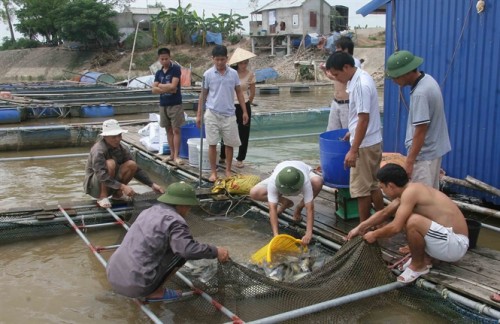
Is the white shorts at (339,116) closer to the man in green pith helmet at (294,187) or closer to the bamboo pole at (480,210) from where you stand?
the man in green pith helmet at (294,187)

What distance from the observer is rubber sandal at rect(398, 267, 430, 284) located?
12.3ft

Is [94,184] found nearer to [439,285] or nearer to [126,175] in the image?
[126,175]

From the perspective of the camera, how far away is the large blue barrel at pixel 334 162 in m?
4.78

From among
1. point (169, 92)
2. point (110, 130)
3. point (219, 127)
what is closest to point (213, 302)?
point (110, 130)

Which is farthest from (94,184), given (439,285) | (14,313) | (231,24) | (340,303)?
(231,24)

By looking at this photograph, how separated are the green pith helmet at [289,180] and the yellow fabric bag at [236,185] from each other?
1767 mm

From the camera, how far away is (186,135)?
824 cm

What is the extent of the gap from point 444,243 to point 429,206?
0.92 feet

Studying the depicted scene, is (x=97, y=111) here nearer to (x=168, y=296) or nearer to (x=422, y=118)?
(x=168, y=296)

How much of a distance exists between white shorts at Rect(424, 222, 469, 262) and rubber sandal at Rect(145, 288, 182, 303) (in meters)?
1.87

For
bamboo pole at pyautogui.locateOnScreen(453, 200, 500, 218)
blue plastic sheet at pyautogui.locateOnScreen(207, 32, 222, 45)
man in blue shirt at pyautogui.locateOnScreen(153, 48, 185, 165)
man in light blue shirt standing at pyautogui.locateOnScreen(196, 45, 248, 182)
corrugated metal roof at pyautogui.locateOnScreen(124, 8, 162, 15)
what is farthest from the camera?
corrugated metal roof at pyautogui.locateOnScreen(124, 8, 162, 15)

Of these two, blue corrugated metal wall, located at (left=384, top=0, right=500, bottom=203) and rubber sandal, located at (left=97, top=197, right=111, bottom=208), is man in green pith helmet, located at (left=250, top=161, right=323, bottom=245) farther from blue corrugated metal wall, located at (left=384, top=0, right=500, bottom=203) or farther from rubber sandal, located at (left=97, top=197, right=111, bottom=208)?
blue corrugated metal wall, located at (left=384, top=0, right=500, bottom=203)

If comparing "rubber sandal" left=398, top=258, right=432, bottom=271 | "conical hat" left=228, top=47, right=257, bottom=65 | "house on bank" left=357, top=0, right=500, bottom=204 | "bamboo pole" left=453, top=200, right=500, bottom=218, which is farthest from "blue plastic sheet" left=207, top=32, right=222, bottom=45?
"rubber sandal" left=398, top=258, right=432, bottom=271

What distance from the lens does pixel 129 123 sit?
1302 cm
